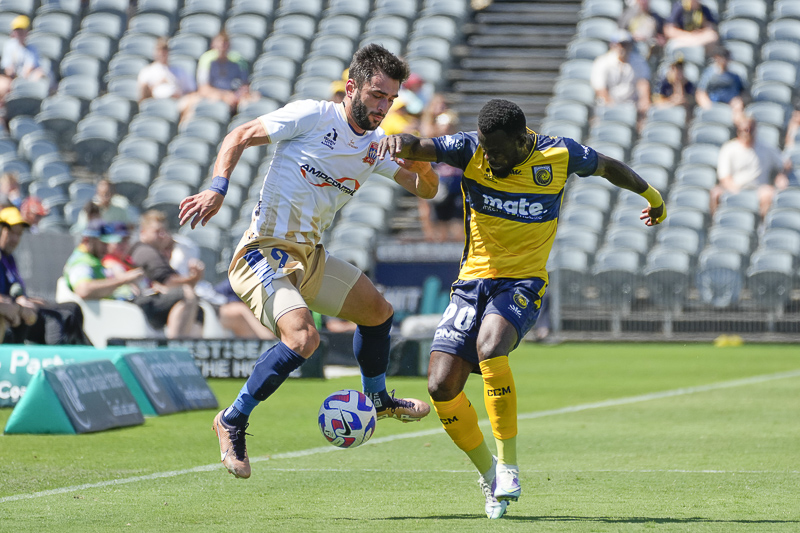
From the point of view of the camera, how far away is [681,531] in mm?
5262

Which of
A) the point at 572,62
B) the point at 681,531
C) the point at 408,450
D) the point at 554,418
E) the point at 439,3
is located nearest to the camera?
the point at 681,531

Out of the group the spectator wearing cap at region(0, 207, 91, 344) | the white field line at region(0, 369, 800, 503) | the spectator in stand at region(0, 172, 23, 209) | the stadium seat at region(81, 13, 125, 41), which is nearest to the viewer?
the white field line at region(0, 369, 800, 503)

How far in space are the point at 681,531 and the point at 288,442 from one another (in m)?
4.11

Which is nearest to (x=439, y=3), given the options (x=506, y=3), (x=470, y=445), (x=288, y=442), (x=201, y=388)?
(x=506, y=3)

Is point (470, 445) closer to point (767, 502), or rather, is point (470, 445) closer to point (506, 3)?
point (767, 502)

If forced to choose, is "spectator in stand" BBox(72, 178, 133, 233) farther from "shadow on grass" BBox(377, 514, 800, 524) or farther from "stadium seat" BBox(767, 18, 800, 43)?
"stadium seat" BBox(767, 18, 800, 43)

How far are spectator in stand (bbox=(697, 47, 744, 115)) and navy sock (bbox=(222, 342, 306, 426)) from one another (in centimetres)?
1570

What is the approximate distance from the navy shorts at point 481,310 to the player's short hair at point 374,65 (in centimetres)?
121

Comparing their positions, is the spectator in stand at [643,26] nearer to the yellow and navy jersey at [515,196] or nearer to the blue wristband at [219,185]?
the yellow and navy jersey at [515,196]

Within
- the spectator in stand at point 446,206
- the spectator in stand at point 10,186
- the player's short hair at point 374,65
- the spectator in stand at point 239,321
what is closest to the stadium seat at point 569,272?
the spectator in stand at point 446,206

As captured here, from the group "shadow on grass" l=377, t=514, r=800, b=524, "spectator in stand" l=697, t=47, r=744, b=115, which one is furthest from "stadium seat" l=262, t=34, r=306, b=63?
"shadow on grass" l=377, t=514, r=800, b=524

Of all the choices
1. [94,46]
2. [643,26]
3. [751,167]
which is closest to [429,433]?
[751,167]

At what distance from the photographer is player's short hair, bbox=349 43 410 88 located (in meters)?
6.38

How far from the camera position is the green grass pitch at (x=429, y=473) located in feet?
18.4
